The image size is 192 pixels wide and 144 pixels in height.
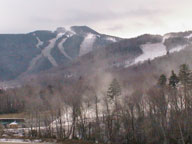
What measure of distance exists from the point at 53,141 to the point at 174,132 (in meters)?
20.1

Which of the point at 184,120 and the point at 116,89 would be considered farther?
the point at 116,89

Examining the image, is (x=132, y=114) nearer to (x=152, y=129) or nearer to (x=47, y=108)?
(x=152, y=129)

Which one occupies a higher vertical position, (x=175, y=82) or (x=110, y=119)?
(x=175, y=82)

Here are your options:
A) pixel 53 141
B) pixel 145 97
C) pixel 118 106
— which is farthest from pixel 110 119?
pixel 53 141

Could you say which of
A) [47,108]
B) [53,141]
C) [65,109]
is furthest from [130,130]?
[47,108]

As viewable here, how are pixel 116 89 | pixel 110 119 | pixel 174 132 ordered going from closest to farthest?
1. pixel 174 132
2. pixel 110 119
3. pixel 116 89

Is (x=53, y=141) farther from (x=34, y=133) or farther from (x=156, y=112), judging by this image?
(x=156, y=112)

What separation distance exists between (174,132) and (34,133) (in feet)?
90.3

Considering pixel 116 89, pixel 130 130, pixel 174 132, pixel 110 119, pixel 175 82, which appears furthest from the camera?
pixel 116 89

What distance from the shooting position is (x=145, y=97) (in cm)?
5394

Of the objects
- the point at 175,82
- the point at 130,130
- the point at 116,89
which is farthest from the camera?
the point at 116,89

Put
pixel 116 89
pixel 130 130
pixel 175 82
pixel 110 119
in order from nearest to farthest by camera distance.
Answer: pixel 130 130, pixel 110 119, pixel 175 82, pixel 116 89

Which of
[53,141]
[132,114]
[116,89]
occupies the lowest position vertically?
[53,141]

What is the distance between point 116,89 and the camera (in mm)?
72562
